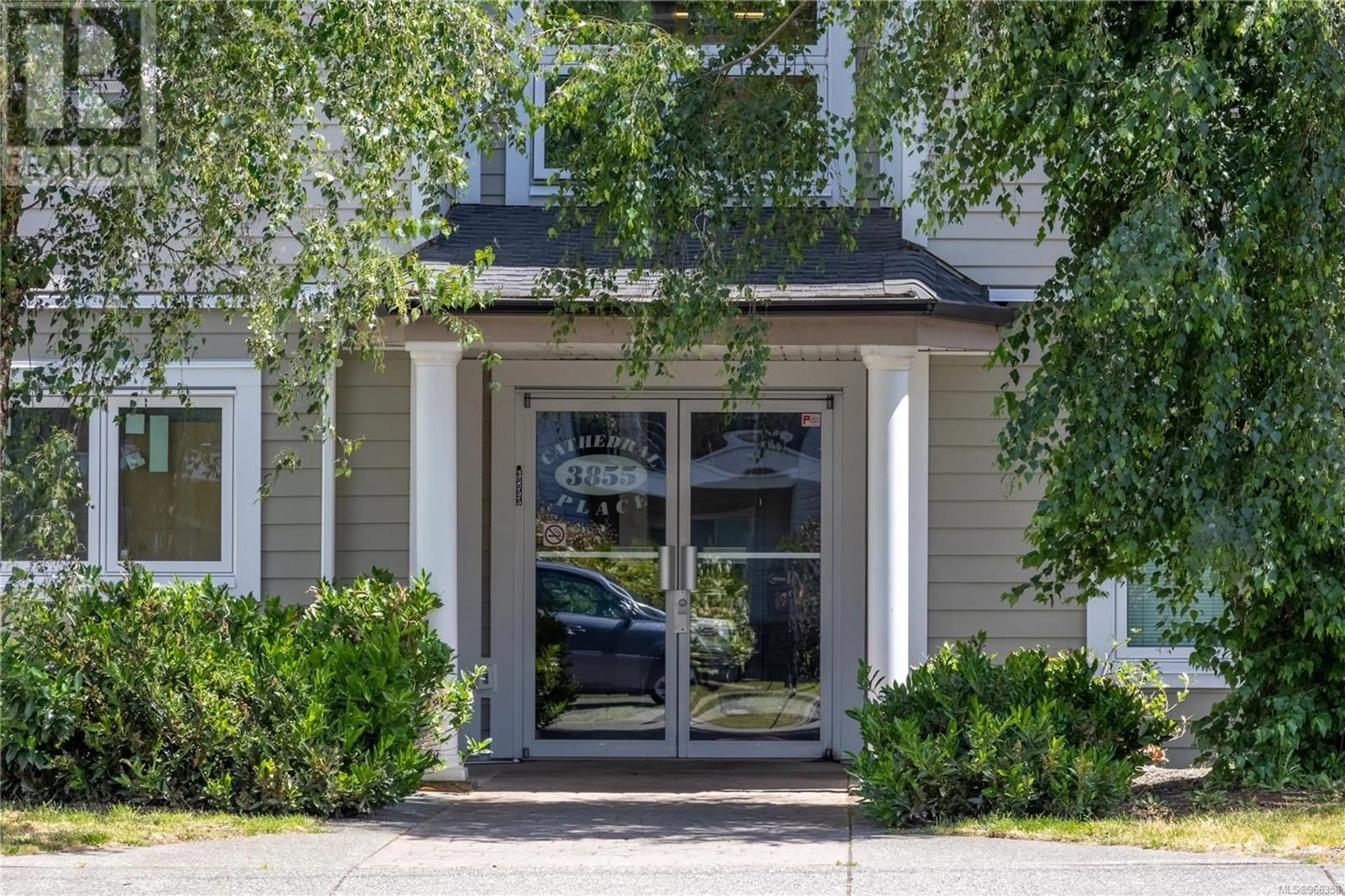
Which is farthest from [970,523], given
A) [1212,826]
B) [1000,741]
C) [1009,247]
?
[1212,826]

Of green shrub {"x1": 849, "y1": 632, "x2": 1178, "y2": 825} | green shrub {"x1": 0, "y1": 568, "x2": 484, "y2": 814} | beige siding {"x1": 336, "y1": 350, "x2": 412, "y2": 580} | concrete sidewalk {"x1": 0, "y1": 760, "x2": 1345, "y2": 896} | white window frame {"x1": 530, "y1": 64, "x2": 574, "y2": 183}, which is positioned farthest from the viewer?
white window frame {"x1": 530, "y1": 64, "x2": 574, "y2": 183}

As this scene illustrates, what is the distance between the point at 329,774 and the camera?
750cm

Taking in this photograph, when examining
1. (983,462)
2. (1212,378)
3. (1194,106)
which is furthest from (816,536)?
(1194,106)

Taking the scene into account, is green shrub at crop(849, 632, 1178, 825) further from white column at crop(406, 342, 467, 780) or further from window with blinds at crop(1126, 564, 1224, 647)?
white column at crop(406, 342, 467, 780)

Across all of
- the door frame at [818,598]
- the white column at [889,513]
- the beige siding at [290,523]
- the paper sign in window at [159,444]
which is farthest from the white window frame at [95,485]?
the white column at [889,513]

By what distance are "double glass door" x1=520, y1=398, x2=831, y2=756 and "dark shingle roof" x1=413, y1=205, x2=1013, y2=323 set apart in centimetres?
130

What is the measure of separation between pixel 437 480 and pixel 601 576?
1.88 m

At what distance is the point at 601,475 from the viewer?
34.6 feet

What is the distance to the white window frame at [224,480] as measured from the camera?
32.7ft

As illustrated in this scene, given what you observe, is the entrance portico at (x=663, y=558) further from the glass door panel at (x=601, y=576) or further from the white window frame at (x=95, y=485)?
the white window frame at (x=95, y=485)

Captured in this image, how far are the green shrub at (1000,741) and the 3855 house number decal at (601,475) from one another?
115 inches

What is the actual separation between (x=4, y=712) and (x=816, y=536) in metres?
5.36

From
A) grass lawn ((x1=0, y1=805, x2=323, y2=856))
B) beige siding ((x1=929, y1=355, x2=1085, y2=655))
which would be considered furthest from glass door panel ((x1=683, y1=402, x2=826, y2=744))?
grass lawn ((x1=0, y1=805, x2=323, y2=856))

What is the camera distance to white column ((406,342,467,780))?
352 inches
